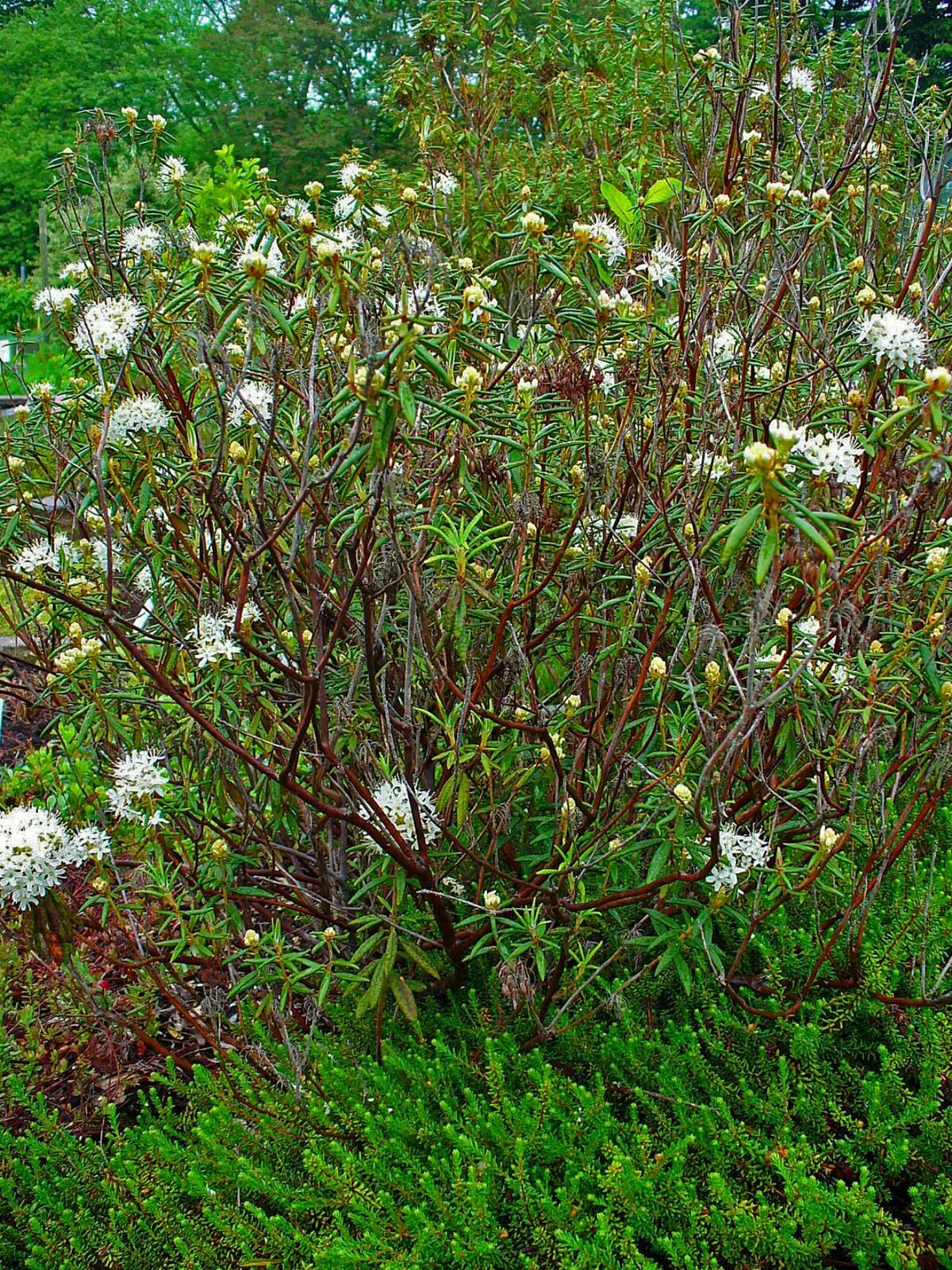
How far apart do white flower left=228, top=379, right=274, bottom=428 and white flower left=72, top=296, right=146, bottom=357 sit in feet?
0.87

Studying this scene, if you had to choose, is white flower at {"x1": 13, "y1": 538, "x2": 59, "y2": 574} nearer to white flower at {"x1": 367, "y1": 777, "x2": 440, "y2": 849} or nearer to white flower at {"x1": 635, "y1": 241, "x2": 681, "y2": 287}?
white flower at {"x1": 367, "y1": 777, "x2": 440, "y2": 849}

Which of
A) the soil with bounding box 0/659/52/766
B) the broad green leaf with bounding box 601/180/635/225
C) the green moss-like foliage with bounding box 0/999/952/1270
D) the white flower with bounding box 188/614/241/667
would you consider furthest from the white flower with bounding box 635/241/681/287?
the soil with bounding box 0/659/52/766

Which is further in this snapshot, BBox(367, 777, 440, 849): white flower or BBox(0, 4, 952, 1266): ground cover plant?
BBox(367, 777, 440, 849): white flower

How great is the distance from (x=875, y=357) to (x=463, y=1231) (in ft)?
6.36

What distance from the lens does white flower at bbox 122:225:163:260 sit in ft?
8.23

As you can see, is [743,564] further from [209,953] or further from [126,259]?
[126,259]

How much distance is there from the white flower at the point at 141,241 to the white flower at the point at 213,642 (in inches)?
38.2

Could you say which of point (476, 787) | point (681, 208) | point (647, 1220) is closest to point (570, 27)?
point (681, 208)

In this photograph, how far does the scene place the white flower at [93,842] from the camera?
221 cm

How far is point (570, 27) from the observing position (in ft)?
21.0

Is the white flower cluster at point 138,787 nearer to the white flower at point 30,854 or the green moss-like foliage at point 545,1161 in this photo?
the white flower at point 30,854

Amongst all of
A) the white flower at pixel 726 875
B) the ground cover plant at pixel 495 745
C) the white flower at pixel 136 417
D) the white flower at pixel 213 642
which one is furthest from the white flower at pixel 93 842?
the white flower at pixel 726 875

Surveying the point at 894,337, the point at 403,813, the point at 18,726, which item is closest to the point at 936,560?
the point at 894,337

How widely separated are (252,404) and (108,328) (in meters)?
0.34
